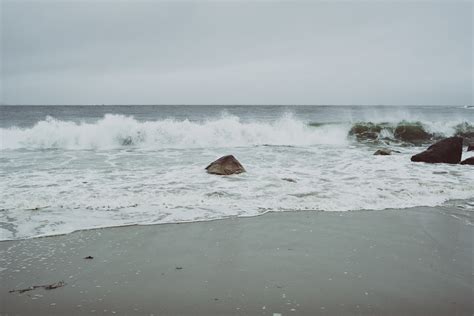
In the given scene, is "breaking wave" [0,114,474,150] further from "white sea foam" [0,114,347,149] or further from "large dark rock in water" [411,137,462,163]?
"large dark rock in water" [411,137,462,163]

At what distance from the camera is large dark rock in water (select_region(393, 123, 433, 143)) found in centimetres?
2002

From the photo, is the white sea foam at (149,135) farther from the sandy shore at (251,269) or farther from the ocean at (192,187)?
the sandy shore at (251,269)

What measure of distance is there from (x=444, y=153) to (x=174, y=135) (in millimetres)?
11741

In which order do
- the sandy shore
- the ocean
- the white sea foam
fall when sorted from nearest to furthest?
1. the sandy shore
2. the ocean
3. the white sea foam

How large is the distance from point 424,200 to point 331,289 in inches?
170

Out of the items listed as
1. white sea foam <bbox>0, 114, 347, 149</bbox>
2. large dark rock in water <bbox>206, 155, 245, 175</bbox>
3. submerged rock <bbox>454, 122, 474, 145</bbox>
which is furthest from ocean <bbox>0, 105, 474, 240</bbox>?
submerged rock <bbox>454, 122, 474, 145</bbox>

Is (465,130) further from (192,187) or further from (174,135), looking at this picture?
(192,187)

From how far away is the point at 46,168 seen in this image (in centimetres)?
961

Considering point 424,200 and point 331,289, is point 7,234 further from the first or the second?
point 424,200

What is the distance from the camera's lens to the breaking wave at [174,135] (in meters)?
16.0

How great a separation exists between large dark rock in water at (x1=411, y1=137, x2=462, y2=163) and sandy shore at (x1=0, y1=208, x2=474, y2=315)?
6.29m

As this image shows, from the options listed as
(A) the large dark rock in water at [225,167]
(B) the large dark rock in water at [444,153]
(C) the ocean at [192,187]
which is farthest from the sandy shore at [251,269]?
(B) the large dark rock in water at [444,153]

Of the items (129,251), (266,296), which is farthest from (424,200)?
(129,251)

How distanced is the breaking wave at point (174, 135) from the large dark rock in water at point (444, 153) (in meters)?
7.04
